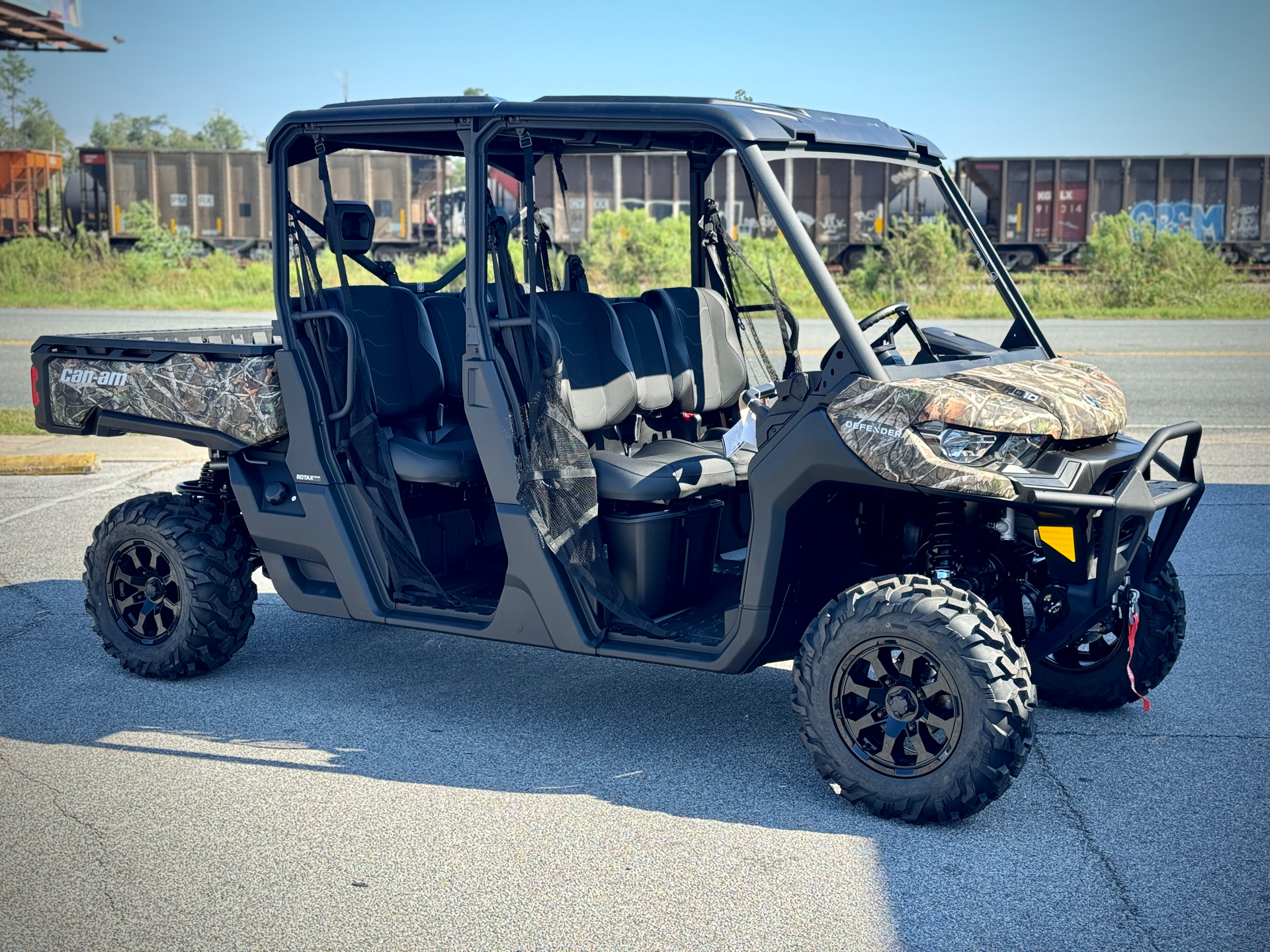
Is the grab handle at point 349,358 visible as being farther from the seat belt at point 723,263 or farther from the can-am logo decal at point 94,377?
the seat belt at point 723,263

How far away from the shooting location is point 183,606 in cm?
506

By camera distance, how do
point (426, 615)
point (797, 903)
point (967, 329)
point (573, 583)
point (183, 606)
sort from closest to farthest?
point (797, 903), point (573, 583), point (426, 615), point (183, 606), point (967, 329)

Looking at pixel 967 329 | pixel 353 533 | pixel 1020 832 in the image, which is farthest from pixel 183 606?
pixel 967 329

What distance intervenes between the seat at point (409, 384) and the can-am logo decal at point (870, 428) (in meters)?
1.61

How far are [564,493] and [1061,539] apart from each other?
1.62 metres

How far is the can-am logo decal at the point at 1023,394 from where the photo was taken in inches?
147

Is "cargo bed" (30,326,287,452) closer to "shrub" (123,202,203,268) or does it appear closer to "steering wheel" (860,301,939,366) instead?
"steering wheel" (860,301,939,366)

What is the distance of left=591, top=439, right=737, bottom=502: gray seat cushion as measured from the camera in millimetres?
4309

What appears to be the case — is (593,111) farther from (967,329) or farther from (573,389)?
(967,329)

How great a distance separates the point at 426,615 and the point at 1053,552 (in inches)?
89.7

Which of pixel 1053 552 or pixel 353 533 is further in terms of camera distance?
pixel 353 533

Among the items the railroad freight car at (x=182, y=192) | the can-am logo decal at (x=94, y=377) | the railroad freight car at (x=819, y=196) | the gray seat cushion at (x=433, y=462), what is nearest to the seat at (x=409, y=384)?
the gray seat cushion at (x=433, y=462)

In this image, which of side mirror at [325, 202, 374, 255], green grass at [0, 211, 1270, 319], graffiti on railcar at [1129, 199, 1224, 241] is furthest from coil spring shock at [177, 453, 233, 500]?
graffiti on railcar at [1129, 199, 1224, 241]

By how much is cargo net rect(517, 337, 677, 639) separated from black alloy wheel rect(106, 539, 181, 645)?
178 centimetres
